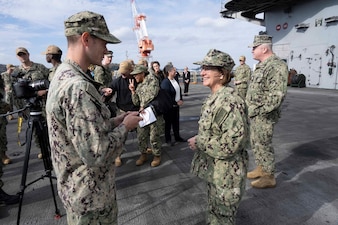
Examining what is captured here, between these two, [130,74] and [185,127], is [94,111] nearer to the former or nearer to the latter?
[130,74]

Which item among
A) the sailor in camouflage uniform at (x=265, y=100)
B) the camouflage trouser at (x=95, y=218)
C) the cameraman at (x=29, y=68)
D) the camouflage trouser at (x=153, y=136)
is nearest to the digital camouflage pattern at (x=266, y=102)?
the sailor in camouflage uniform at (x=265, y=100)

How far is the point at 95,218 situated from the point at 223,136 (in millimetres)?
1096

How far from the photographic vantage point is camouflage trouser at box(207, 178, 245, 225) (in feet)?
6.36

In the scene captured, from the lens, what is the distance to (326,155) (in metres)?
4.72

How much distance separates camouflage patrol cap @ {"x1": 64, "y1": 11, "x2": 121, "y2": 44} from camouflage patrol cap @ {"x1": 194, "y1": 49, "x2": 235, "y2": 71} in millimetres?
872

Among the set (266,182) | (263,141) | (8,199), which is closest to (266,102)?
(263,141)

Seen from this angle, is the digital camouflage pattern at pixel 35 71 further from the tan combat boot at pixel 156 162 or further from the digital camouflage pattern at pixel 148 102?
the tan combat boot at pixel 156 162

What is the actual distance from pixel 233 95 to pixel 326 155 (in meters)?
3.95

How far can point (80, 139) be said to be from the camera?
4.13 ft

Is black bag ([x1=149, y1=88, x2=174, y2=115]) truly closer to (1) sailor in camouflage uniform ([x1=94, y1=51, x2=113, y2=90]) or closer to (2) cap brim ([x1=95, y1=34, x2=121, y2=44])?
(1) sailor in camouflage uniform ([x1=94, y1=51, x2=113, y2=90])

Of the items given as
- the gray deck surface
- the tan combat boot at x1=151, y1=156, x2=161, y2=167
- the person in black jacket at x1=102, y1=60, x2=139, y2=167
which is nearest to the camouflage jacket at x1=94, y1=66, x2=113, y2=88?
the person in black jacket at x1=102, y1=60, x2=139, y2=167

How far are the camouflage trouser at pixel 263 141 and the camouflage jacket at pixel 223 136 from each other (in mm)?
1490

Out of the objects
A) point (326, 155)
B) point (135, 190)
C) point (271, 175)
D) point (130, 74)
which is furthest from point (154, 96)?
point (326, 155)

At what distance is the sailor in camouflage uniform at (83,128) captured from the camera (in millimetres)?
1257
